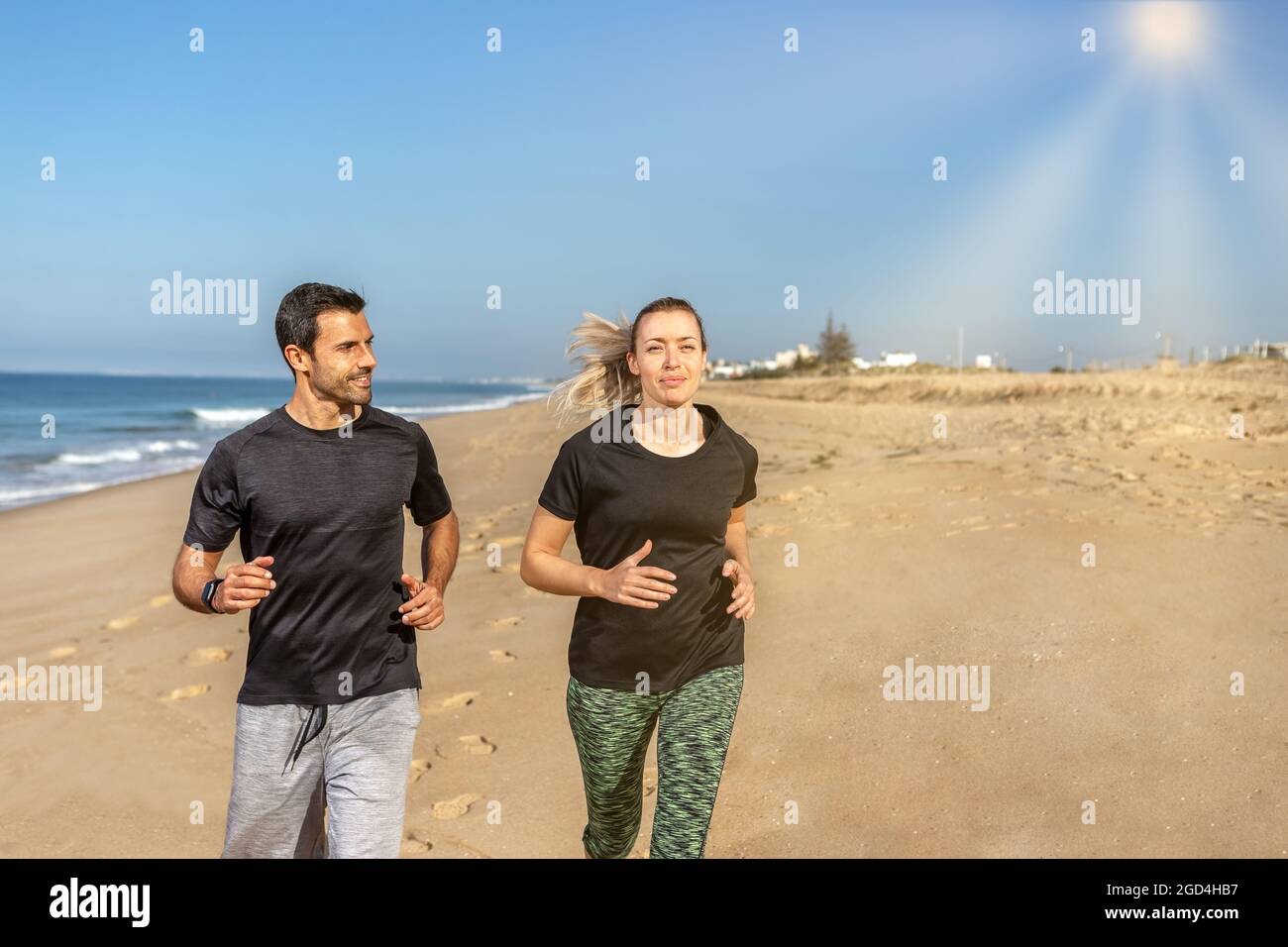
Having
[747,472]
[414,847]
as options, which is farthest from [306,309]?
[414,847]

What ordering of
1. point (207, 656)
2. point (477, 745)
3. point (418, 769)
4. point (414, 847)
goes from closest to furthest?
1. point (414, 847)
2. point (418, 769)
3. point (477, 745)
4. point (207, 656)

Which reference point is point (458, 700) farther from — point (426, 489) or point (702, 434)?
point (702, 434)

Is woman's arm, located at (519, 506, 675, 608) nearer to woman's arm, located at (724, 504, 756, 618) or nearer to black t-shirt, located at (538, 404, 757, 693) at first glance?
black t-shirt, located at (538, 404, 757, 693)

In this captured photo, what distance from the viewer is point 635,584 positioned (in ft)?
9.59

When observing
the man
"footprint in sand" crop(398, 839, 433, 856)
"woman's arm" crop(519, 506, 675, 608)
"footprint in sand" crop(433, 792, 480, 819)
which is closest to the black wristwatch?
the man

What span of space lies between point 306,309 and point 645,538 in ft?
4.26

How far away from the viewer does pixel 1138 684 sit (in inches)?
219

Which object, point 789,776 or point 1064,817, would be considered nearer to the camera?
point 1064,817

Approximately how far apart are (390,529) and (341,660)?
0.44 m

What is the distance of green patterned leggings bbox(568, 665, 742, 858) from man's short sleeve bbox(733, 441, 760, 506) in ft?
1.92

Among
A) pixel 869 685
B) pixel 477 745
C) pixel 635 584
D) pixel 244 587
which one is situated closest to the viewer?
pixel 244 587
